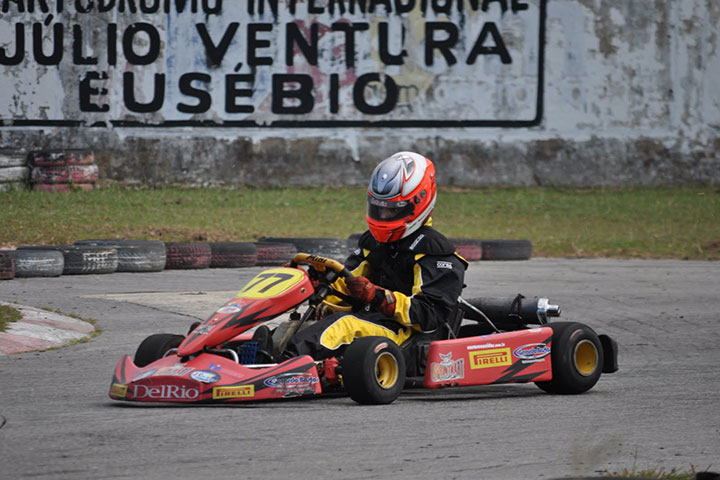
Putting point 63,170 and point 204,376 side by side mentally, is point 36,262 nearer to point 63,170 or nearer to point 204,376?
point 204,376

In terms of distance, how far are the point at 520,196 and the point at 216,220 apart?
581cm

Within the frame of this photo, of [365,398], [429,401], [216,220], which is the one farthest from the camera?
[216,220]

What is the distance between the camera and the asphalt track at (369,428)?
4.08m

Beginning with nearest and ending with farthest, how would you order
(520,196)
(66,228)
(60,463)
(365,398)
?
1. (60,463)
2. (365,398)
3. (66,228)
4. (520,196)

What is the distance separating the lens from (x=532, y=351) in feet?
19.8

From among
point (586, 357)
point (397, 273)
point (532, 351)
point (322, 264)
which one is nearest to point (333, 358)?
point (322, 264)

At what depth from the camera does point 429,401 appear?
5.69m

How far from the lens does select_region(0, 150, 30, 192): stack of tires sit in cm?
1830

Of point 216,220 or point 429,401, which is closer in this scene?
point 429,401

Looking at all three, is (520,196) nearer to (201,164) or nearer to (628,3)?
(628,3)

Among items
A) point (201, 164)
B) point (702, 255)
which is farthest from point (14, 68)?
point (702, 255)

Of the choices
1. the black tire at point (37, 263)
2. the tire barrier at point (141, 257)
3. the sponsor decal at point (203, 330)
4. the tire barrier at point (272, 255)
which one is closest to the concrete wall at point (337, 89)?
the tire barrier at point (272, 255)

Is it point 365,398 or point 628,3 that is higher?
point 628,3

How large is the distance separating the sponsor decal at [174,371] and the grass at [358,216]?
8914 millimetres
